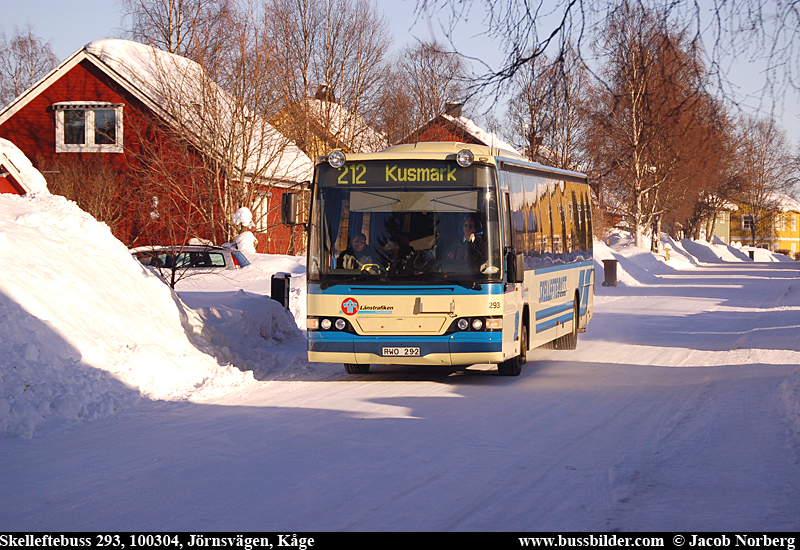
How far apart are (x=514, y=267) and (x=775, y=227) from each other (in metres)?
118

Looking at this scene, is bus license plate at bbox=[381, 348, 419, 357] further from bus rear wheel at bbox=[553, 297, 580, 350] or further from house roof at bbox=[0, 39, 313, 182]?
house roof at bbox=[0, 39, 313, 182]

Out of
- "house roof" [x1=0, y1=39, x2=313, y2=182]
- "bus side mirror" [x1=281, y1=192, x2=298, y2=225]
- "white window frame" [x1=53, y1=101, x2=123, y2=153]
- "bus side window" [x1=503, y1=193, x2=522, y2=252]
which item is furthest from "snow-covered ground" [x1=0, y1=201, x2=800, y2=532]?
"white window frame" [x1=53, y1=101, x2=123, y2=153]

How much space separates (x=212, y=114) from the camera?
3212 centimetres

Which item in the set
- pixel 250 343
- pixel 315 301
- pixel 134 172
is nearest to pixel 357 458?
pixel 315 301

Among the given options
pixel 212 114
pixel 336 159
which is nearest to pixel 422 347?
pixel 336 159

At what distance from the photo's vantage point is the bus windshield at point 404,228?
1152 centimetres

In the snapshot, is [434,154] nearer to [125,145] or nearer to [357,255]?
[357,255]

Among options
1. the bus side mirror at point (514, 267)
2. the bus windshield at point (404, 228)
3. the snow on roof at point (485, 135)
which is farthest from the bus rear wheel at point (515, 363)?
the snow on roof at point (485, 135)

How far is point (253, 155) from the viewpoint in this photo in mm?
35344

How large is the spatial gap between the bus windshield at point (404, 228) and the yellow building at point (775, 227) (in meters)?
97.7

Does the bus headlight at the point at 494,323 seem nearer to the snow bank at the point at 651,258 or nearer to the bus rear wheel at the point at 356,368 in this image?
the bus rear wheel at the point at 356,368

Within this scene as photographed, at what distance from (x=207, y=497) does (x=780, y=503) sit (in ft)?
12.6
